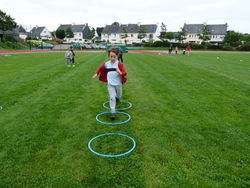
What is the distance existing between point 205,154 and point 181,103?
10.2ft

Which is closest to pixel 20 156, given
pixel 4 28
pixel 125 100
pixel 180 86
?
pixel 125 100

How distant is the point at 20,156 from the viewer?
351cm

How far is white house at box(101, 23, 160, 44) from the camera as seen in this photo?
8450cm

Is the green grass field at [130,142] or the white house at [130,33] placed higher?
the white house at [130,33]

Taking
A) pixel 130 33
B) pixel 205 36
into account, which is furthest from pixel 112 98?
pixel 130 33

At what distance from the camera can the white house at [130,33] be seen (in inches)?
3327

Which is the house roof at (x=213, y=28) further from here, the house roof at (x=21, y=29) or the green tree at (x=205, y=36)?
the house roof at (x=21, y=29)

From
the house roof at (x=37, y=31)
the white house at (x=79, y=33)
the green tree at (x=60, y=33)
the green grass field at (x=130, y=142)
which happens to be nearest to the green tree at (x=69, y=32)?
the green tree at (x=60, y=33)

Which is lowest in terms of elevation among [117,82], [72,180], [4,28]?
[72,180]

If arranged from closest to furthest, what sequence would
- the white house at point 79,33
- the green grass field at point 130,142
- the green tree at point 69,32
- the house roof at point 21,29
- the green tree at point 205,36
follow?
the green grass field at point 130,142 < the green tree at point 205,36 < the green tree at point 69,32 < the house roof at point 21,29 < the white house at point 79,33

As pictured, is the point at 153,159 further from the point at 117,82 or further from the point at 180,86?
the point at 180,86

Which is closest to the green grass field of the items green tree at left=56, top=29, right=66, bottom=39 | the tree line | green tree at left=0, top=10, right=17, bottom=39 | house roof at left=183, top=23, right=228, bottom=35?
green tree at left=0, top=10, right=17, bottom=39

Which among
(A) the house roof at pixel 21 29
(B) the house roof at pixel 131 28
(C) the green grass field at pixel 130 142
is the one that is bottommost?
(C) the green grass field at pixel 130 142

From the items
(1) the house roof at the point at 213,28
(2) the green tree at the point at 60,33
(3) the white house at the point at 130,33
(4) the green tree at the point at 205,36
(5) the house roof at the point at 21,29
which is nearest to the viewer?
(4) the green tree at the point at 205,36
